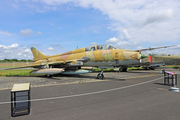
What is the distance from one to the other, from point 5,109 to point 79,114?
2629mm

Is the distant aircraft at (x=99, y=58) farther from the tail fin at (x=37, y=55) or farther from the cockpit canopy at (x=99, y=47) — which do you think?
the tail fin at (x=37, y=55)

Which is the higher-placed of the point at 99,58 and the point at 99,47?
the point at 99,47

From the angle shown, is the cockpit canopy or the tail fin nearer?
the cockpit canopy

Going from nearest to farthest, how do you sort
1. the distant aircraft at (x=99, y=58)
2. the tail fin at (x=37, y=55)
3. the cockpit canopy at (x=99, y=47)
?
the distant aircraft at (x=99, y=58)
the cockpit canopy at (x=99, y=47)
the tail fin at (x=37, y=55)

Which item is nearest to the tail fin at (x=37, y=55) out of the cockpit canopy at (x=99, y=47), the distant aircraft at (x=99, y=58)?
the distant aircraft at (x=99, y=58)

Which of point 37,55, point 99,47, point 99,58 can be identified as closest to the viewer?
point 99,58

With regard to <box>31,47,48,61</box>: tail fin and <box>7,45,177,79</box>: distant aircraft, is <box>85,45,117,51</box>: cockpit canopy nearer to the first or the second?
<box>7,45,177,79</box>: distant aircraft

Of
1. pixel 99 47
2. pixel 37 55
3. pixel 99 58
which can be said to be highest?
pixel 99 47

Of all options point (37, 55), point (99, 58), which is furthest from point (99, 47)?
point (37, 55)

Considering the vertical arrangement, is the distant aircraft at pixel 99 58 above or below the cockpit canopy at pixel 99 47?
below

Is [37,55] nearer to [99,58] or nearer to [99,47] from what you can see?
[99,47]

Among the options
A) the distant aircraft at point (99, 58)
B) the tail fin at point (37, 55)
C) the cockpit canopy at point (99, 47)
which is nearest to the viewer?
the distant aircraft at point (99, 58)

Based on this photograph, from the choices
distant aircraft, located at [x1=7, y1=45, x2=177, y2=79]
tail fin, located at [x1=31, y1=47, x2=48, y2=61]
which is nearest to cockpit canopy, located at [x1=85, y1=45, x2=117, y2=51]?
distant aircraft, located at [x1=7, y1=45, x2=177, y2=79]

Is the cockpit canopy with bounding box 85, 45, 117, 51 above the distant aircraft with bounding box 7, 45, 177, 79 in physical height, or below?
above
